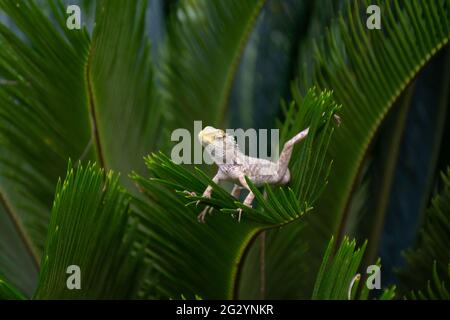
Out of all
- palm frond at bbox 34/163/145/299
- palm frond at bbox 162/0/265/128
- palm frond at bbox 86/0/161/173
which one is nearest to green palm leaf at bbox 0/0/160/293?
palm frond at bbox 86/0/161/173

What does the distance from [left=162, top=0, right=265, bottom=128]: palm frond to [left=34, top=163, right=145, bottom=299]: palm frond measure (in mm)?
436

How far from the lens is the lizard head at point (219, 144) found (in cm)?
111

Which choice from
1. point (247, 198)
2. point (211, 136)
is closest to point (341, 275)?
point (247, 198)

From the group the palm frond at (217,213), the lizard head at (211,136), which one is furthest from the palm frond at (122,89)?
the lizard head at (211,136)

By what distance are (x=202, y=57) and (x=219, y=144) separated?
677 millimetres

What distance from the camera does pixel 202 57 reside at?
1749 millimetres

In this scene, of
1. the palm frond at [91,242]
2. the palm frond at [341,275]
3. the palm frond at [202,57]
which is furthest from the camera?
the palm frond at [202,57]

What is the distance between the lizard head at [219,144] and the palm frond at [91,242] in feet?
0.59

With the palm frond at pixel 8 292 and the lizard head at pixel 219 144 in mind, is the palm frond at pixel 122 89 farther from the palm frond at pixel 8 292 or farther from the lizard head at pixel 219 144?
the palm frond at pixel 8 292

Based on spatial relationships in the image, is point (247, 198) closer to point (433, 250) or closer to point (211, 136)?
point (211, 136)

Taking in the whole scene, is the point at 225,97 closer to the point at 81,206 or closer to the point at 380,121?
the point at 380,121

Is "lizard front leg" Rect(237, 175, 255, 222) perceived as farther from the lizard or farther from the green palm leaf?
the green palm leaf

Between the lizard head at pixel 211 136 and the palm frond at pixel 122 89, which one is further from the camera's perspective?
the palm frond at pixel 122 89

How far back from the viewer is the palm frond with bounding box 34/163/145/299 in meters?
1.09
